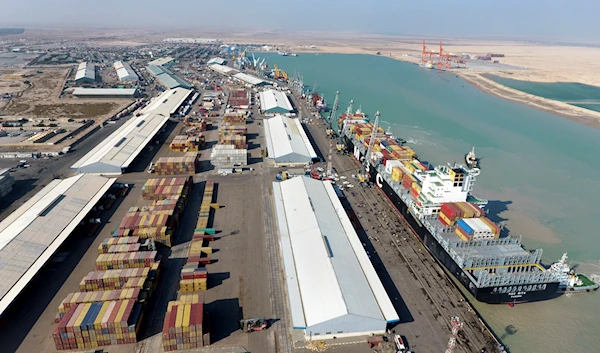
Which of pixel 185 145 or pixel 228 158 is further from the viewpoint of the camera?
pixel 185 145

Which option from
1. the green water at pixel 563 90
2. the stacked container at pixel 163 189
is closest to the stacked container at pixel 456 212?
the stacked container at pixel 163 189

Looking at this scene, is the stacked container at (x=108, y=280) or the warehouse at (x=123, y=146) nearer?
the stacked container at (x=108, y=280)

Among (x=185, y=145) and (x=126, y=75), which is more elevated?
(x=126, y=75)

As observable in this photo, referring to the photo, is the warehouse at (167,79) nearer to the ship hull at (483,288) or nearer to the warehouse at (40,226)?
the warehouse at (40,226)

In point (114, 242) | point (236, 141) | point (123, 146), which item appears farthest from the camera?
point (236, 141)

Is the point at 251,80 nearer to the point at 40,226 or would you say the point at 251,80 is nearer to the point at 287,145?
the point at 287,145

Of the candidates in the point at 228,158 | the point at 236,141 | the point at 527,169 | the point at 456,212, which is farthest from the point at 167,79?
the point at 456,212

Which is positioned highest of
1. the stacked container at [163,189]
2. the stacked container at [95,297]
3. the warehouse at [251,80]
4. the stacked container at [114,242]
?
the warehouse at [251,80]
